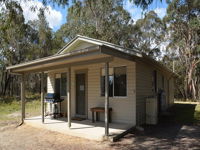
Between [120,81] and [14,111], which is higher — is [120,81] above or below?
above

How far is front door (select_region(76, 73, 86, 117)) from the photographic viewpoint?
8797 millimetres

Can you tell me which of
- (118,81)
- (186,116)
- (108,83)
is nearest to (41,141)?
(108,83)

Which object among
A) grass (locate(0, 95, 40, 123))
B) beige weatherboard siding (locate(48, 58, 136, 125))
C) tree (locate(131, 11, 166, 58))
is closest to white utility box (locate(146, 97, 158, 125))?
beige weatherboard siding (locate(48, 58, 136, 125))

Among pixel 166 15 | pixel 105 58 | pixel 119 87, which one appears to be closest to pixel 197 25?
pixel 166 15

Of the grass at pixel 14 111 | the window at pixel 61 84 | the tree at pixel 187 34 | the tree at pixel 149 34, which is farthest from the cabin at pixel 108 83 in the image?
the tree at pixel 149 34

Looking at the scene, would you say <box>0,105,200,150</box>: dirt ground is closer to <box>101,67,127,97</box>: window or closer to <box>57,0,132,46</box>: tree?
<box>101,67,127,97</box>: window

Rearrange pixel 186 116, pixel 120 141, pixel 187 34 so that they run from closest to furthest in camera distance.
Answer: pixel 120 141, pixel 186 116, pixel 187 34

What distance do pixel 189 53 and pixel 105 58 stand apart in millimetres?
19689

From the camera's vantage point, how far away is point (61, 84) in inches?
396

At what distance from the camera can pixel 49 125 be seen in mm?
7484

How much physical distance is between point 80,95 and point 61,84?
1611mm

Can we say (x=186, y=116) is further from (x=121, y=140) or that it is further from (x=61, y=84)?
(x=61, y=84)

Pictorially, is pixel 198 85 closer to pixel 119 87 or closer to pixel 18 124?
pixel 119 87

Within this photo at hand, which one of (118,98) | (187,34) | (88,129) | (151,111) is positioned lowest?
(88,129)
